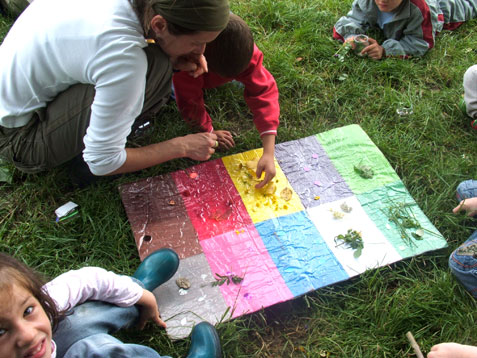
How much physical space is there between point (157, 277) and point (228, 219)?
1.37 feet

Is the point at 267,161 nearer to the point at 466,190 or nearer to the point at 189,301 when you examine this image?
the point at 189,301

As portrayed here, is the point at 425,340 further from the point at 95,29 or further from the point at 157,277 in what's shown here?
the point at 95,29

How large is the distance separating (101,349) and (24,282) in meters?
0.31

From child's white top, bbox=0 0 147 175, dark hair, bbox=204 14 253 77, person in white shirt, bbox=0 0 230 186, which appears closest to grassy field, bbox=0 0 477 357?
person in white shirt, bbox=0 0 230 186

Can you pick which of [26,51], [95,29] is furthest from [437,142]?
[26,51]

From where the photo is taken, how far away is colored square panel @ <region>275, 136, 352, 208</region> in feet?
6.30

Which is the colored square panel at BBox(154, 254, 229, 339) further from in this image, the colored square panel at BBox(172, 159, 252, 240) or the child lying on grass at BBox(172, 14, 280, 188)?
the child lying on grass at BBox(172, 14, 280, 188)

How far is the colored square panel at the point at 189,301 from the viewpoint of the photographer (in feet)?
4.93

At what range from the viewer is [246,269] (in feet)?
5.46

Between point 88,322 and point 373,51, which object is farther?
point 373,51

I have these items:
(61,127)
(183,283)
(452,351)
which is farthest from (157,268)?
(452,351)

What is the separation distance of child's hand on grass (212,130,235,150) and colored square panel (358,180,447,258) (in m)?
0.66

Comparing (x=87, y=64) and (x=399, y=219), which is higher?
(x=87, y=64)

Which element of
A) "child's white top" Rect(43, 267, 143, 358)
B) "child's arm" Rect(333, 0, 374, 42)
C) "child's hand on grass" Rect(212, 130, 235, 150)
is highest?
"child's arm" Rect(333, 0, 374, 42)
